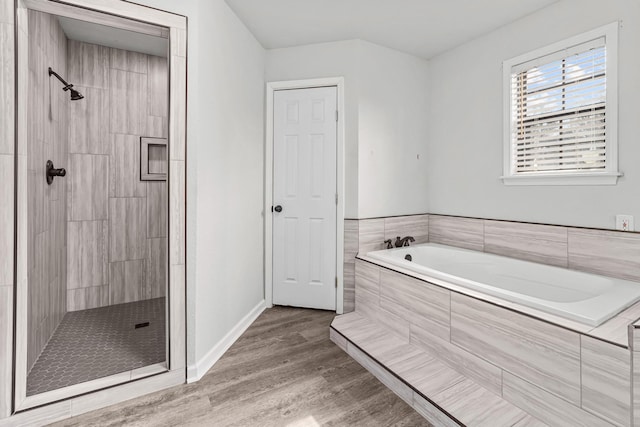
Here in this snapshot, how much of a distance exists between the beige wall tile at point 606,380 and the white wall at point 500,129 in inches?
47.8

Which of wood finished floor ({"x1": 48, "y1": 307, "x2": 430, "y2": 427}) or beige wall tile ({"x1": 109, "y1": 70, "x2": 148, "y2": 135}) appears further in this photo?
beige wall tile ({"x1": 109, "y1": 70, "x2": 148, "y2": 135})

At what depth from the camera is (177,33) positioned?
1.86 metres

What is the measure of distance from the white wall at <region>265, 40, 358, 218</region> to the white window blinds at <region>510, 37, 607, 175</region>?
132 centimetres

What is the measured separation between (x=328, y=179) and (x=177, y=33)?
1.65 m

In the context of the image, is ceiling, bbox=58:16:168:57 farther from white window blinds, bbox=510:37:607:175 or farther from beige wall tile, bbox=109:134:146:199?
white window blinds, bbox=510:37:607:175

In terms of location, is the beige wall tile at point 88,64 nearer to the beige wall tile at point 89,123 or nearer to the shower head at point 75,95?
the beige wall tile at point 89,123

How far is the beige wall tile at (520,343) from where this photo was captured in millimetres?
1369

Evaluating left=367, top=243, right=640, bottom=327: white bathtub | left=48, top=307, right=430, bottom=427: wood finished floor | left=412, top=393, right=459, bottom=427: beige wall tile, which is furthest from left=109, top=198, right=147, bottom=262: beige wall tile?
left=412, top=393, right=459, bottom=427: beige wall tile

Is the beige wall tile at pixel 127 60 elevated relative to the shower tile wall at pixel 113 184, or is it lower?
elevated

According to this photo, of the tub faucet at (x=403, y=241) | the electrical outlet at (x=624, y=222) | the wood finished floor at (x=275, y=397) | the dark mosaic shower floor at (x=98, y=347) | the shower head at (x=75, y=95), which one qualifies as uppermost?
the shower head at (x=75, y=95)

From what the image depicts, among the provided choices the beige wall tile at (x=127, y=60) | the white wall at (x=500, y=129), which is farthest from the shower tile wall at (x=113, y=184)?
→ the white wall at (x=500, y=129)

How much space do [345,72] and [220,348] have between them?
100 inches

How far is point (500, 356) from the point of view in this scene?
5.35 feet

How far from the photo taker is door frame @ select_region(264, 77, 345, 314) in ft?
9.69
